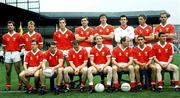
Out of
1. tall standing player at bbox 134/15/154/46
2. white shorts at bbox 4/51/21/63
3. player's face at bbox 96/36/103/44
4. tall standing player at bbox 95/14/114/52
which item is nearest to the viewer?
player's face at bbox 96/36/103/44

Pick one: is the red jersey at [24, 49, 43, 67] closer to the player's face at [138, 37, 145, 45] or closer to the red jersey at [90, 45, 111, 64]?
the red jersey at [90, 45, 111, 64]

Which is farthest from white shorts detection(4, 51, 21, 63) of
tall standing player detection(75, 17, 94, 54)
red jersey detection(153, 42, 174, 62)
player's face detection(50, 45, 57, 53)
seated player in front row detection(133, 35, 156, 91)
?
red jersey detection(153, 42, 174, 62)

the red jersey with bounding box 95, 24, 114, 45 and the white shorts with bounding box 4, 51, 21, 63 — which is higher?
the red jersey with bounding box 95, 24, 114, 45

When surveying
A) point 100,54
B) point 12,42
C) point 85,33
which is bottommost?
point 100,54

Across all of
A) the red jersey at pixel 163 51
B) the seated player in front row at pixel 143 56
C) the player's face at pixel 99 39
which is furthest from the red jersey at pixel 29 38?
the red jersey at pixel 163 51

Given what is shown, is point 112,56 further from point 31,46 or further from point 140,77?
point 31,46

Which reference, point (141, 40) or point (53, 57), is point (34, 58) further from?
point (141, 40)

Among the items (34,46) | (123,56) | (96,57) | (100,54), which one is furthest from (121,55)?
(34,46)

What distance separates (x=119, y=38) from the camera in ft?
33.5

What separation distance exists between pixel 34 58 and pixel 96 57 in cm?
172

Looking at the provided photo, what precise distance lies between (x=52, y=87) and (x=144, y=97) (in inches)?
113

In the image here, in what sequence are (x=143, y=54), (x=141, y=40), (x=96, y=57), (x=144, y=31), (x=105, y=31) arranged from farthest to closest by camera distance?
(x=105, y=31) → (x=144, y=31) → (x=96, y=57) → (x=143, y=54) → (x=141, y=40)

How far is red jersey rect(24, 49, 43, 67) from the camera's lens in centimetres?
990

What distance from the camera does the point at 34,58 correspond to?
9.89 metres
